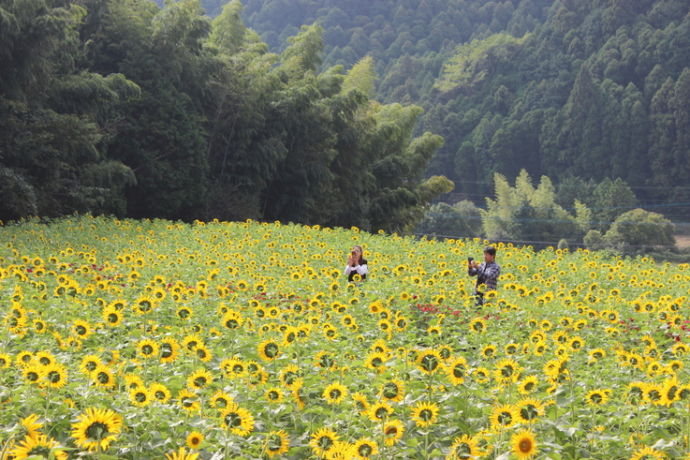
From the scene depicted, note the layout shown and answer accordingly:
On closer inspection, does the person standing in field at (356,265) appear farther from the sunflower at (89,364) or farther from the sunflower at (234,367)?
the sunflower at (89,364)

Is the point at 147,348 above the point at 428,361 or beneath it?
beneath

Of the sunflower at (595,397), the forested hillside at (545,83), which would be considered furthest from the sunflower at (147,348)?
the forested hillside at (545,83)

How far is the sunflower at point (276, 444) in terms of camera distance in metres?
3.01

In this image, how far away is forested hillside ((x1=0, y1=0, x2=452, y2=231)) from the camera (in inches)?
647

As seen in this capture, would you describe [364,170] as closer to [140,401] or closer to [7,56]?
[7,56]

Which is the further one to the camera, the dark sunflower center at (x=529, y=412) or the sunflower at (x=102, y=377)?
the sunflower at (x=102, y=377)

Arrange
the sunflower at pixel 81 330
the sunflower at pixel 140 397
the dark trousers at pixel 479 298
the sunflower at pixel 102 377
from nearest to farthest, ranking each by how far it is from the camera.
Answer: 1. the sunflower at pixel 140 397
2. the sunflower at pixel 102 377
3. the sunflower at pixel 81 330
4. the dark trousers at pixel 479 298

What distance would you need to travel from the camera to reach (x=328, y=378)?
13.5ft

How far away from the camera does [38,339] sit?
15.5 ft

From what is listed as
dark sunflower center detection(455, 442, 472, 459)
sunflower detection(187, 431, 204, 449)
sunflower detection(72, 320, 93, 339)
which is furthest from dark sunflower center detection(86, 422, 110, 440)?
sunflower detection(72, 320, 93, 339)

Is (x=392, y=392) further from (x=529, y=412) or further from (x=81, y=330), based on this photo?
(x=81, y=330)

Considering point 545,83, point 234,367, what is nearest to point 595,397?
point 234,367

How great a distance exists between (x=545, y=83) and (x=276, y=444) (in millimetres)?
82042

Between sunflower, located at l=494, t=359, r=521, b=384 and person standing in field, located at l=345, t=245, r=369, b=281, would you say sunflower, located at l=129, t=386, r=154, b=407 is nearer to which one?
sunflower, located at l=494, t=359, r=521, b=384
